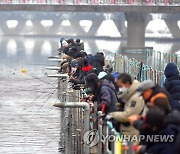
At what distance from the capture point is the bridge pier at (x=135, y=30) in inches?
2529

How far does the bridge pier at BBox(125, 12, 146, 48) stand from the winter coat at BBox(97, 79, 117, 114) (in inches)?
1943

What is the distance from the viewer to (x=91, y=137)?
47.1 feet

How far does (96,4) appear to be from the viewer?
6003 centimetres

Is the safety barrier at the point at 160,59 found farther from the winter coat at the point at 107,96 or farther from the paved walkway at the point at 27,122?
the winter coat at the point at 107,96

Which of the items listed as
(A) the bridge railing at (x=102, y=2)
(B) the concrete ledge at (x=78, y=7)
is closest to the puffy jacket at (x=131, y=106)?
(B) the concrete ledge at (x=78, y=7)

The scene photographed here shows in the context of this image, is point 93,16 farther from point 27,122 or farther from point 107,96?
point 107,96

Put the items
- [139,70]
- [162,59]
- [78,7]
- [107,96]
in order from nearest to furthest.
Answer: [107,96] → [139,70] → [162,59] → [78,7]

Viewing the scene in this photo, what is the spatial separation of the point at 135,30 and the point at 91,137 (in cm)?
5082

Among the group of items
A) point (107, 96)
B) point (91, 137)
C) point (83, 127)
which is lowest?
point (83, 127)

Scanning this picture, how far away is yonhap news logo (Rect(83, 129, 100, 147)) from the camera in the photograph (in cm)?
1417

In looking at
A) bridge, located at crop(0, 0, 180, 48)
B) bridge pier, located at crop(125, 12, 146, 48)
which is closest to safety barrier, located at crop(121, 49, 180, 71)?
bridge, located at crop(0, 0, 180, 48)

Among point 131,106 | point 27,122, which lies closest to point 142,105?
point 131,106

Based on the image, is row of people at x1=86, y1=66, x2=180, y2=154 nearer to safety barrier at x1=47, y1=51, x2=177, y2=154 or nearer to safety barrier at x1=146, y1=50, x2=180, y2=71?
safety barrier at x1=47, y1=51, x2=177, y2=154

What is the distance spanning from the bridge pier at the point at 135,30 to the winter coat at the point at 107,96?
49.4 metres
